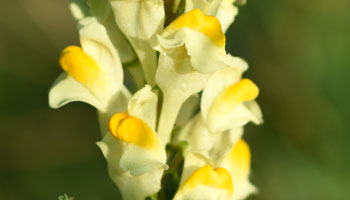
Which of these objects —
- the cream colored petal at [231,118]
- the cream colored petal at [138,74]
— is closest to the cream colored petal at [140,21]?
the cream colored petal at [138,74]

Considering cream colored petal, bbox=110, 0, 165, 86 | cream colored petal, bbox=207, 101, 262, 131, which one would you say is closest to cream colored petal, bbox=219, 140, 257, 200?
cream colored petal, bbox=207, 101, 262, 131

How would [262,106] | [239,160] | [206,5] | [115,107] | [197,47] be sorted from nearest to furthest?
[197,47] < [206,5] < [115,107] < [239,160] < [262,106]

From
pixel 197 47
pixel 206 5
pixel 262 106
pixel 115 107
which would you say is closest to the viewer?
pixel 197 47

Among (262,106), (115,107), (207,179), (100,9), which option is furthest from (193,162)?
(262,106)

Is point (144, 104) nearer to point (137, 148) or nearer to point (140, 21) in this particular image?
point (137, 148)

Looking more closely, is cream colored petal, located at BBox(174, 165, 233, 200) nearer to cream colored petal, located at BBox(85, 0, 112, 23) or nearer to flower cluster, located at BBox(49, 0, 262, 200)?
flower cluster, located at BBox(49, 0, 262, 200)

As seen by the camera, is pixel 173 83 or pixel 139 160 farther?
pixel 173 83

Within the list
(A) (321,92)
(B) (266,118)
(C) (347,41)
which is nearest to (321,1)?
(C) (347,41)
